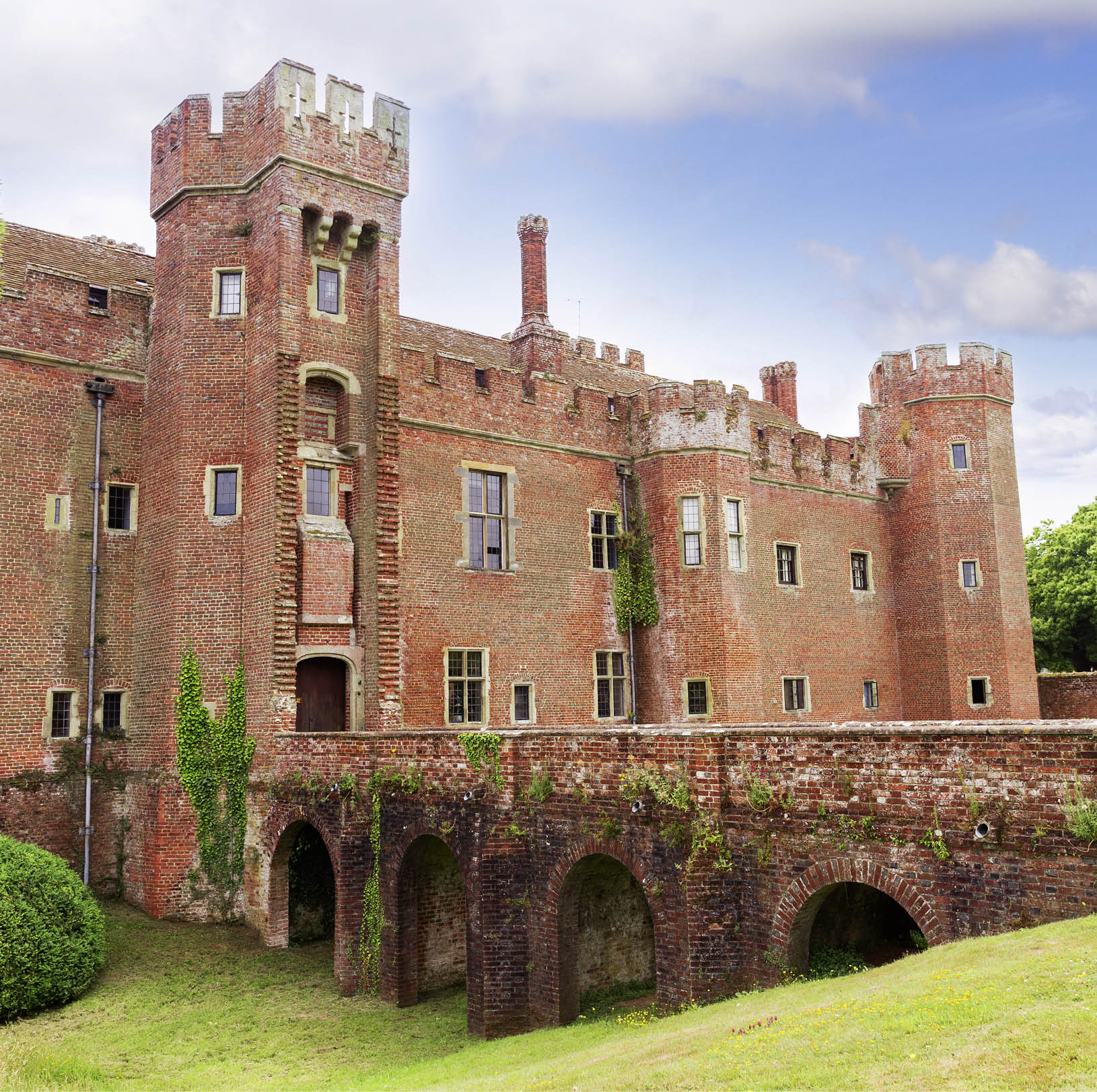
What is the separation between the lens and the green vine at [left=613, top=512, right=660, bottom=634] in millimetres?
25672

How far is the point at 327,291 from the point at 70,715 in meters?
10.0

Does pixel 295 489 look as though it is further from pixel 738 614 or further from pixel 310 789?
pixel 738 614

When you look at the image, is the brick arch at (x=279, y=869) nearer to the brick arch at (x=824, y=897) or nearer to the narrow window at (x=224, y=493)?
the narrow window at (x=224, y=493)

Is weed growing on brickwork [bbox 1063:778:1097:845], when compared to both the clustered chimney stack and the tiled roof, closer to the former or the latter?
the tiled roof

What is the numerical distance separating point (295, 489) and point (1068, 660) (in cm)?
3543

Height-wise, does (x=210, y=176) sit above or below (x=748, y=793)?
above

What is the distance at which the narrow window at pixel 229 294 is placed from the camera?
2130 centimetres

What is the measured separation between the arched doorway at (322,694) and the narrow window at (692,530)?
9.18 metres

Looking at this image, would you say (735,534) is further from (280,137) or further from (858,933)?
(280,137)

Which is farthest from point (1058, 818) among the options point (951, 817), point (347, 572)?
point (347, 572)

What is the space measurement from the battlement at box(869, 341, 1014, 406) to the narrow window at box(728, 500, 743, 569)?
828 centimetres

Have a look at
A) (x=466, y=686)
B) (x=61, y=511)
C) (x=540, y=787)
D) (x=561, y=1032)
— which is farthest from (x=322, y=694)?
(x=561, y=1032)

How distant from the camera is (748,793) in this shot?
1166cm

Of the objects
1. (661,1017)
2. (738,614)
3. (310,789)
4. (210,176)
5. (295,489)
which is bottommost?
(661,1017)
